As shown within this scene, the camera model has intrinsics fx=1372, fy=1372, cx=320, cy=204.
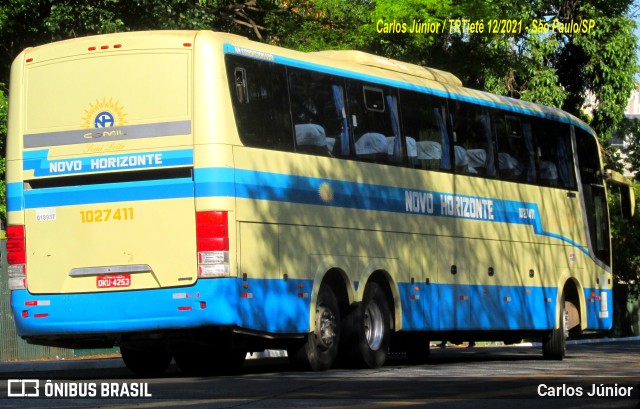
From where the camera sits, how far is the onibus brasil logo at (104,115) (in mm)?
15664

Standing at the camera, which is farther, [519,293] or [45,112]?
[519,293]

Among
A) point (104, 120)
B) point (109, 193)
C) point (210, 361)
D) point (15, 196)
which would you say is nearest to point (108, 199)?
point (109, 193)

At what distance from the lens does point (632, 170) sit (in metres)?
51.8

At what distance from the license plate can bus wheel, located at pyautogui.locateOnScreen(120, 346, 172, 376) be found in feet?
8.56

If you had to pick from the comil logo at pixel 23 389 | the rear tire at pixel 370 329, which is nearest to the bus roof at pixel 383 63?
the rear tire at pixel 370 329

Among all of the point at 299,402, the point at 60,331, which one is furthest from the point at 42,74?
the point at 299,402

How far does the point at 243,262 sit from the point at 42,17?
1372 cm

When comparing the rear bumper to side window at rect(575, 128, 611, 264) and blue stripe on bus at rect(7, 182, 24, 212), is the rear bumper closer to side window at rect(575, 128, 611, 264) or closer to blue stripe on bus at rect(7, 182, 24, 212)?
blue stripe on bus at rect(7, 182, 24, 212)

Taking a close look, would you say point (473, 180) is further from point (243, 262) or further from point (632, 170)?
point (632, 170)

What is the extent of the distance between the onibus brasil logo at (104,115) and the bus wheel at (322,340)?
3433 millimetres

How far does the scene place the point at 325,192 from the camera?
56.5 feet

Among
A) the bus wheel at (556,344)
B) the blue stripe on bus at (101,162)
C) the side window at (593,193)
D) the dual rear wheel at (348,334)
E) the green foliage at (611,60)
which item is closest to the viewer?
the blue stripe on bus at (101,162)

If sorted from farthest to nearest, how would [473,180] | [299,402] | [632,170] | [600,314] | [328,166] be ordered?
[632,170] → [600,314] → [473,180] → [328,166] → [299,402]

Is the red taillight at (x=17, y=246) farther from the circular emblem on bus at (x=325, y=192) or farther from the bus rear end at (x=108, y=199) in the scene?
the circular emblem on bus at (x=325, y=192)
